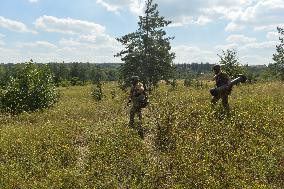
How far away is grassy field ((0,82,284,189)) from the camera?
10.9m

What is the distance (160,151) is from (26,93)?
740 inches

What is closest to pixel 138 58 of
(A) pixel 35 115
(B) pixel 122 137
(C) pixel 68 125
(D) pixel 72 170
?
(A) pixel 35 115

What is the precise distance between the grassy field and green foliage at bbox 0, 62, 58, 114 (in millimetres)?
10379

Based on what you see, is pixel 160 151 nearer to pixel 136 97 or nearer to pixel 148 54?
pixel 136 97

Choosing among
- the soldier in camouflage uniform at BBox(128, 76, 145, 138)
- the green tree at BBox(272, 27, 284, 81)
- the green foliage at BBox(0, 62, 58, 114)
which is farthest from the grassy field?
the green tree at BBox(272, 27, 284, 81)

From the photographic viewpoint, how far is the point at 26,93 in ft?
98.3

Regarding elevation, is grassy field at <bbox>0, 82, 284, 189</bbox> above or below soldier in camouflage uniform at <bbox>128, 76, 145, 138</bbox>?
below

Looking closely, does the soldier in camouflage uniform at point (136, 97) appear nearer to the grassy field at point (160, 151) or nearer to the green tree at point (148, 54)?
the grassy field at point (160, 151)

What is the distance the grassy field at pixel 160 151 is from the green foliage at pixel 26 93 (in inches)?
409

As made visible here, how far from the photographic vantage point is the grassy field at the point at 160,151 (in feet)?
35.7

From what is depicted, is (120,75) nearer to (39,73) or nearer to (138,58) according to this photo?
(138,58)

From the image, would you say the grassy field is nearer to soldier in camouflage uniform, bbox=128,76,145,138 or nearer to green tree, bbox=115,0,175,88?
soldier in camouflage uniform, bbox=128,76,145,138

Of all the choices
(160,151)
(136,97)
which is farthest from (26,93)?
(160,151)

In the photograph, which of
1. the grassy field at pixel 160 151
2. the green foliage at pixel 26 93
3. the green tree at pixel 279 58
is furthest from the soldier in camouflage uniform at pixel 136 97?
the green tree at pixel 279 58
